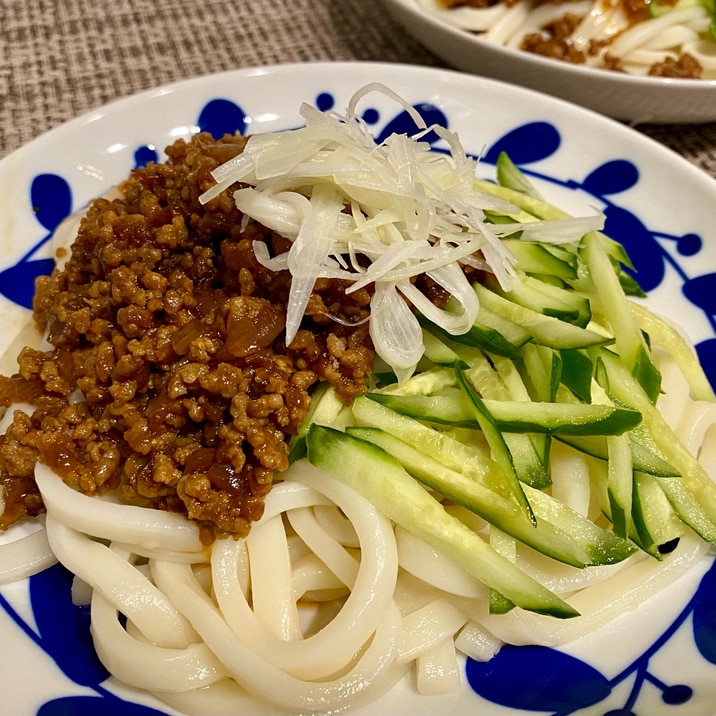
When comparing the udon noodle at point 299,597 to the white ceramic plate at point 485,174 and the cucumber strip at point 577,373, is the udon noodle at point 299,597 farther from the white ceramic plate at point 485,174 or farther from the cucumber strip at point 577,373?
the cucumber strip at point 577,373

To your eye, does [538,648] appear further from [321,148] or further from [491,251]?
[321,148]

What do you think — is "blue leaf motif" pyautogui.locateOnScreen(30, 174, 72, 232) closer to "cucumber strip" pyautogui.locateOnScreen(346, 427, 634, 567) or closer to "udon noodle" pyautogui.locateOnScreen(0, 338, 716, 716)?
"udon noodle" pyautogui.locateOnScreen(0, 338, 716, 716)

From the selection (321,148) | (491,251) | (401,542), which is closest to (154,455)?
(401,542)

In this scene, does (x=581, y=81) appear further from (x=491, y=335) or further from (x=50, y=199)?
(x=50, y=199)

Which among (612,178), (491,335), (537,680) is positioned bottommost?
(537,680)

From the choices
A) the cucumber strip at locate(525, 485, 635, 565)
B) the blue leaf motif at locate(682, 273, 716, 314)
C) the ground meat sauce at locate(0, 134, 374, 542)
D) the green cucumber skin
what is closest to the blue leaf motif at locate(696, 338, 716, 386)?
the blue leaf motif at locate(682, 273, 716, 314)

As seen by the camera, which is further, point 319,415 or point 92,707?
point 319,415

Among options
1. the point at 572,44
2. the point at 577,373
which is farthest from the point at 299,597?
the point at 572,44
